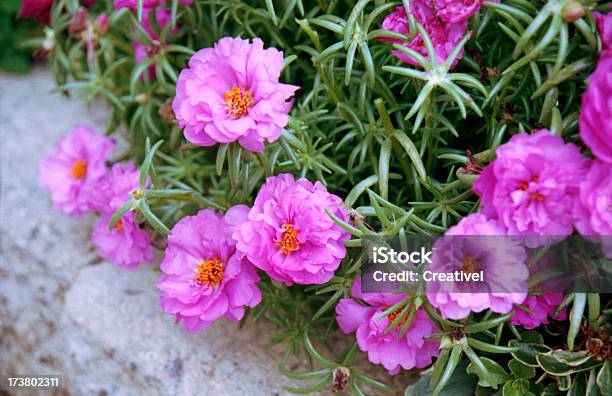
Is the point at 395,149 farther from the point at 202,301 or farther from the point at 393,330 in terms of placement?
the point at 202,301

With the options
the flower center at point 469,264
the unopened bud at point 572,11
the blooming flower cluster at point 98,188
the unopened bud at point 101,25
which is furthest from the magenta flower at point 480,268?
the unopened bud at point 101,25

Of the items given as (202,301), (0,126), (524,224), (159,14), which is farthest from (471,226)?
(0,126)

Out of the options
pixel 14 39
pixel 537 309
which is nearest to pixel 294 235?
pixel 537 309

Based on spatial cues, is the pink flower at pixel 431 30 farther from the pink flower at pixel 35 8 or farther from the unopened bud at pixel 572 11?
the pink flower at pixel 35 8

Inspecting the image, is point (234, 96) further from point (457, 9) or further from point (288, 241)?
point (457, 9)

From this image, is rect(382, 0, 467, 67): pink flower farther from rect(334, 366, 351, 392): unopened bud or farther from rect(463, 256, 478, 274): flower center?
rect(334, 366, 351, 392): unopened bud

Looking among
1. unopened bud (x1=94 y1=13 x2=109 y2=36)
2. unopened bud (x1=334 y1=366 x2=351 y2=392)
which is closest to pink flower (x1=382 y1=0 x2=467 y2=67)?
unopened bud (x1=334 y1=366 x2=351 y2=392)
